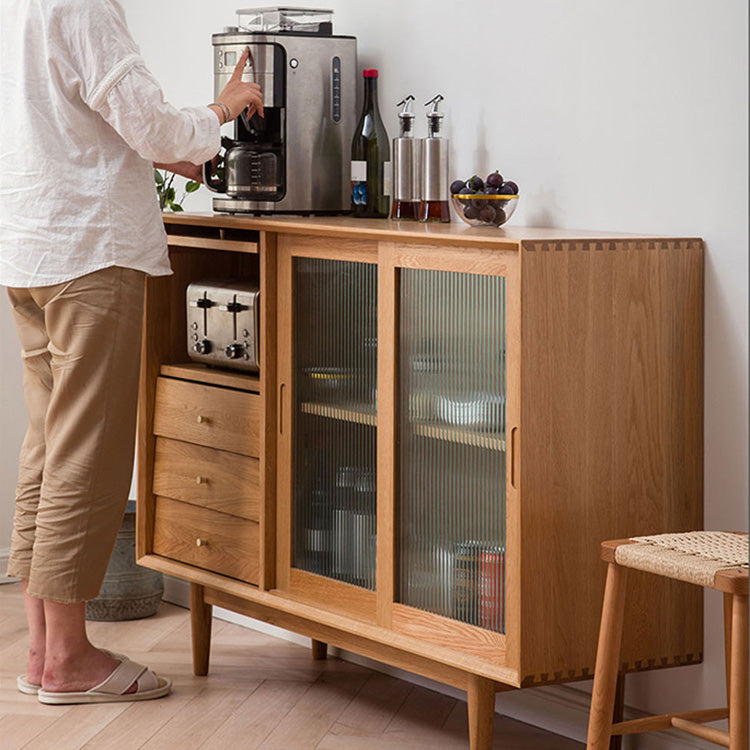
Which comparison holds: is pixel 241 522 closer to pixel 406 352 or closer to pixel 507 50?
pixel 406 352

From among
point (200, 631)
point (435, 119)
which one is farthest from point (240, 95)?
point (200, 631)

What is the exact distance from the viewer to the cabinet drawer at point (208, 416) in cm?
291

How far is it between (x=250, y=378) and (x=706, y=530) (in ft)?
3.40

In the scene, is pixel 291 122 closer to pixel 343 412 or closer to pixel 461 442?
pixel 343 412

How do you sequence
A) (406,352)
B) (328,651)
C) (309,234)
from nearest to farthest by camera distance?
(406,352) → (309,234) → (328,651)

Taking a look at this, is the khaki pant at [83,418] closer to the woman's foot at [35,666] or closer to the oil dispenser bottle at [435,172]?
the woman's foot at [35,666]

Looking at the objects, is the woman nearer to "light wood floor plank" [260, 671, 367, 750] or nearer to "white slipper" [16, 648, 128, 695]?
"white slipper" [16, 648, 128, 695]

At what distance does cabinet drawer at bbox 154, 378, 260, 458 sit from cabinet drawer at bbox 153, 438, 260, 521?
2 centimetres

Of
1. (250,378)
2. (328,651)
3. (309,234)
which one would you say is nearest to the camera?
(309,234)

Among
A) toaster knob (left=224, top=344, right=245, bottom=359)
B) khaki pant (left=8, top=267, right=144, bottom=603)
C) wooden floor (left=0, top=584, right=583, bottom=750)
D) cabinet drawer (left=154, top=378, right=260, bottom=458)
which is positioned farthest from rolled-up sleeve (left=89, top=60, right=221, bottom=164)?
wooden floor (left=0, top=584, right=583, bottom=750)

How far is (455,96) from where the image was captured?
296cm

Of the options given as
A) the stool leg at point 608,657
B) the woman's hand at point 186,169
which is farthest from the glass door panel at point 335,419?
the stool leg at point 608,657

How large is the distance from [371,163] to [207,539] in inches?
37.1

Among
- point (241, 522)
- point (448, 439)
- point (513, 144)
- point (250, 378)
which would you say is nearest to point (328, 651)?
point (241, 522)
